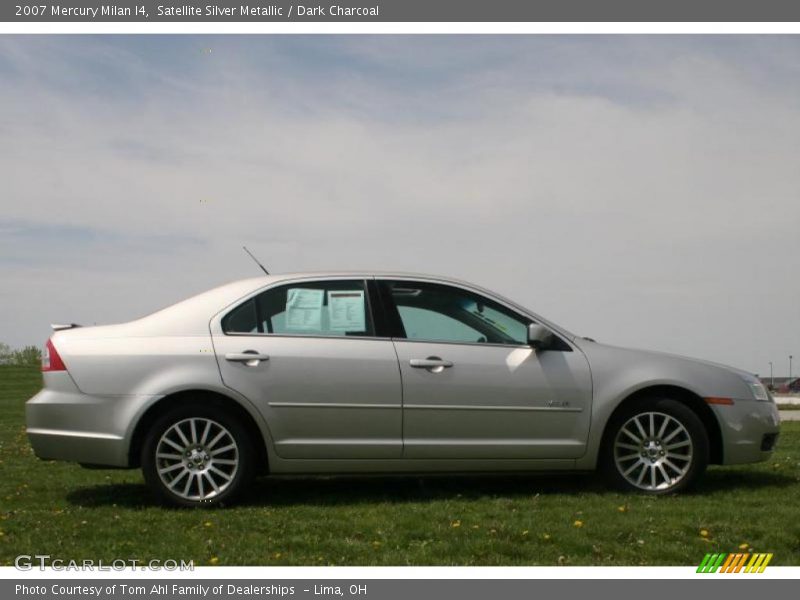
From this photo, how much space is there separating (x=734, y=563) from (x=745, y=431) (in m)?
2.54

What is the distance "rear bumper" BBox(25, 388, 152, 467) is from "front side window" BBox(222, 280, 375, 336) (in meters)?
0.92

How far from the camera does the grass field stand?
247 inches

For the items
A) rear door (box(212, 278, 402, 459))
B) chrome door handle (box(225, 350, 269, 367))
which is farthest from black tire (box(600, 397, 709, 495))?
chrome door handle (box(225, 350, 269, 367))

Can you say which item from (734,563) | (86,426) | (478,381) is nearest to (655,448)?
(478,381)

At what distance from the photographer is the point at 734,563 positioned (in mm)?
6078

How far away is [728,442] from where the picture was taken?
8.40 m

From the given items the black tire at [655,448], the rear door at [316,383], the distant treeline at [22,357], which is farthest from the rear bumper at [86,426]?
the distant treeline at [22,357]

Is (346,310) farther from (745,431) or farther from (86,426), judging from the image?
(745,431)

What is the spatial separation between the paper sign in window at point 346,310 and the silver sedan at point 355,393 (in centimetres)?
1

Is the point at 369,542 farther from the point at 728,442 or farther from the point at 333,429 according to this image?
the point at 728,442

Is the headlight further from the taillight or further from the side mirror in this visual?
the taillight

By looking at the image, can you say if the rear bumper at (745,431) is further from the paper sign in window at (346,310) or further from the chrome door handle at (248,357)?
the chrome door handle at (248,357)

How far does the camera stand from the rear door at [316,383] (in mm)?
7828

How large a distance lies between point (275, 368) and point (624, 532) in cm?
269
